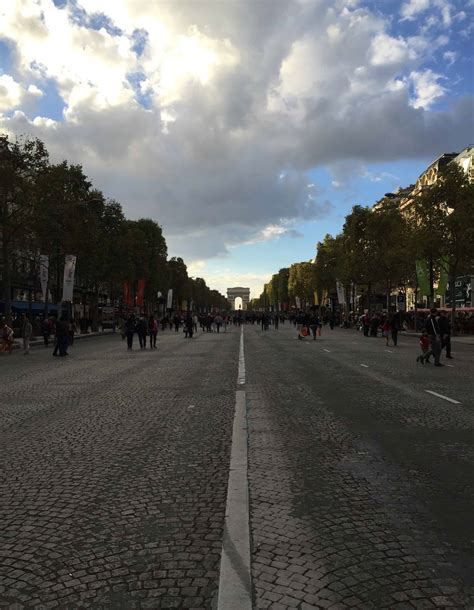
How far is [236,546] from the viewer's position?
159 inches

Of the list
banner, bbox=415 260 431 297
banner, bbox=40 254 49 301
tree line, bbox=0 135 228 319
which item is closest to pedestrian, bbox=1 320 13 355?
tree line, bbox=0 135 228 319

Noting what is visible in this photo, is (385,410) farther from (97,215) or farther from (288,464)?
(97,215)

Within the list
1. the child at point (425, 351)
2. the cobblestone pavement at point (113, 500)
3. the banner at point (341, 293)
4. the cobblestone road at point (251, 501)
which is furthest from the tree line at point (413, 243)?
the cobblestone pavement at point (113, 500)

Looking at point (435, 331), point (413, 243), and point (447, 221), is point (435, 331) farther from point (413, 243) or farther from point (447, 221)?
point (413, 243)

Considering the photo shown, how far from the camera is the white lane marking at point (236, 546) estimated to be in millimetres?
3322

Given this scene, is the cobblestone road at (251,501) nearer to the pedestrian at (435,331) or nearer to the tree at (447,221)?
the pedestrian at (435,331)

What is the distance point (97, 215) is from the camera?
54.5 m

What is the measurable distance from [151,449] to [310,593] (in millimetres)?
4020

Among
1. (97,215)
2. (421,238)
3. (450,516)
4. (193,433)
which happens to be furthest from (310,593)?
(97,215)

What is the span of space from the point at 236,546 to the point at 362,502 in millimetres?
1432

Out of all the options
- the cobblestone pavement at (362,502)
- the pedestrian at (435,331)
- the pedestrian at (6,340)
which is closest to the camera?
the cobblestone pavement at (362,502)

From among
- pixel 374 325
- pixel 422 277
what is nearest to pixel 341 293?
pixel 422 277

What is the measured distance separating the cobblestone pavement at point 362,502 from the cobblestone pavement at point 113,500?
1.43 ft

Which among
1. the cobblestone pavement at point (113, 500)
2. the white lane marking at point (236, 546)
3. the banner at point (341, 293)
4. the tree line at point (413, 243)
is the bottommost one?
the cobblestone pavement at point (113, 500)
